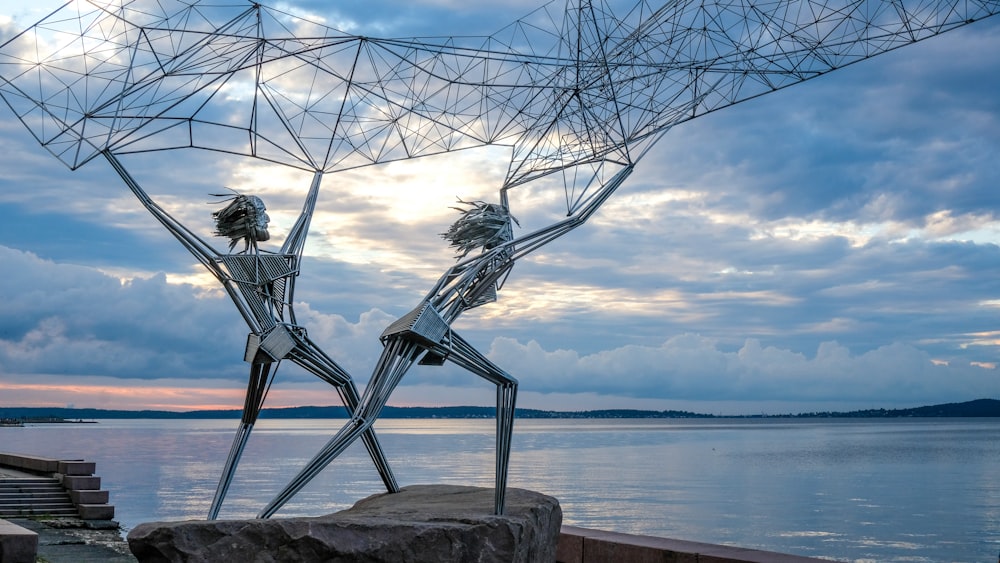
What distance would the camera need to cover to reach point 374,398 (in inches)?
488

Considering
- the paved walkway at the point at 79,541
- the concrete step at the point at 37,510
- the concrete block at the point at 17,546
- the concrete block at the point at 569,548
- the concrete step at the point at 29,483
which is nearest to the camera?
the concrete block at the point at 17,546

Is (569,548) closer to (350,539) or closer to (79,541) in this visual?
(350,539)

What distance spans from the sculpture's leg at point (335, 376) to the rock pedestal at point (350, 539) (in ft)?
6.18

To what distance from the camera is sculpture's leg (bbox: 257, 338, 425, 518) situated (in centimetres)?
1177

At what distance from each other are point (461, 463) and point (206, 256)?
54790 mm

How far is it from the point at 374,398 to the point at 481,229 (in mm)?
2729

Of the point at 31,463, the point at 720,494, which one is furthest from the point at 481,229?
the point at 720,494

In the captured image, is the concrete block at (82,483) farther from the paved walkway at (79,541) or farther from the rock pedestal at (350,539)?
the rock pedestal at (350,539)

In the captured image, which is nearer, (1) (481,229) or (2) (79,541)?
(1) (481,229)

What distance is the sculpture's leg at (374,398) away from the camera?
38.6ft

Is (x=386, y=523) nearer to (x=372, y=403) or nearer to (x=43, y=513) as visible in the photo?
(x=372, y=403)

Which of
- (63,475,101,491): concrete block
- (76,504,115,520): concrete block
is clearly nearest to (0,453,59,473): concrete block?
(63,475,101,491): concrete block

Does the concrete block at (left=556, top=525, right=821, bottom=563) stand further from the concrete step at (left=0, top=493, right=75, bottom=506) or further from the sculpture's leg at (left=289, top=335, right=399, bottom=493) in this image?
the concrete step at (left=0, top=493, right=75, bottom=506)

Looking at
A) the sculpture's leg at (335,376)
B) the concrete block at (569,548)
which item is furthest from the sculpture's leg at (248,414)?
the concrete block at (569,548)
